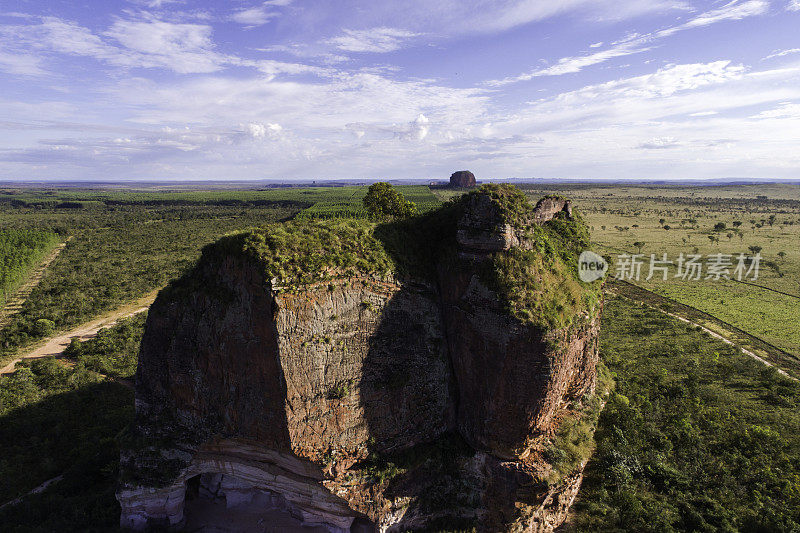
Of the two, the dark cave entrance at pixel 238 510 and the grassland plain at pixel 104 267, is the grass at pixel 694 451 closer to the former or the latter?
the dark cave entrance at pixel 238 510

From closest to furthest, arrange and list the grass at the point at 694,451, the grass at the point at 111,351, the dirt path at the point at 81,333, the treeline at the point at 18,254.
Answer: the grass at the point at 694,451
the grass at the point at 111,351
the dirt path at the point at 81,333
the treeline at the point at 18,254

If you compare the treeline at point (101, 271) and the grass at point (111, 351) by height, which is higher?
the treeline at point (101, 271)

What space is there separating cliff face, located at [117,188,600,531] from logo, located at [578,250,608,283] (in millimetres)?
2292

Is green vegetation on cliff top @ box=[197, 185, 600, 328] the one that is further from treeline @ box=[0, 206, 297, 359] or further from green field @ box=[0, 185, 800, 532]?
green field @ box=[0, 185, 800, 532]

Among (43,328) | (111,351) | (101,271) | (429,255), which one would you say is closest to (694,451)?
(429,255)

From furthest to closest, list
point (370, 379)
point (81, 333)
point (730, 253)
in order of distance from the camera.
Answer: point (730, 253)
point (81, 333)
point (370, 379)

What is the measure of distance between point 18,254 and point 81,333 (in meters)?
34.7

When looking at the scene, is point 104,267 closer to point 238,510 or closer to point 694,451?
point 238,510

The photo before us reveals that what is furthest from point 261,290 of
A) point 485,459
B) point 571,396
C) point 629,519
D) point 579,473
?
point 629,519

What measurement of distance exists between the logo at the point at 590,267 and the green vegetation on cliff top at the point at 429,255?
58 centimetres

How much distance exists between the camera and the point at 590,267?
2220 cm

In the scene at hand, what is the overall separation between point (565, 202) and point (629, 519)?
59.3 ft

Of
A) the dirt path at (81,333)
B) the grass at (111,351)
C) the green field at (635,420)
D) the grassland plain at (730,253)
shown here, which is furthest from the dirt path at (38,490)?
the grassland plain at (730,253)

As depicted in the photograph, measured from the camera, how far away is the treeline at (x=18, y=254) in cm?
4847
